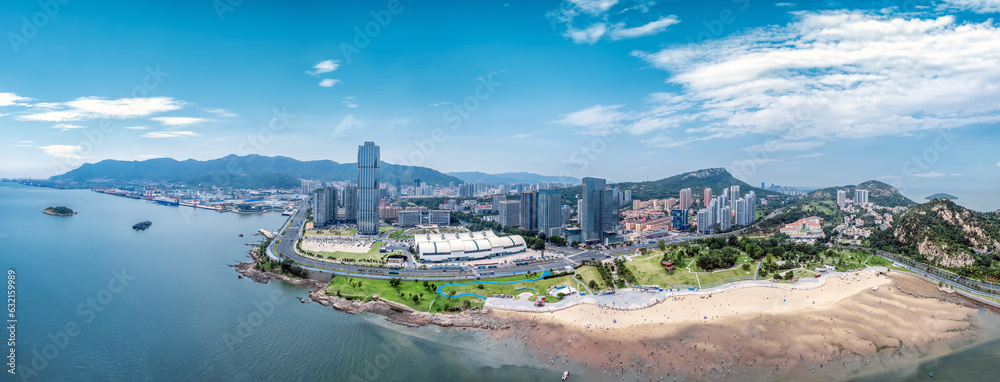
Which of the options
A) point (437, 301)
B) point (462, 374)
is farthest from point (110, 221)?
point (462, 374)

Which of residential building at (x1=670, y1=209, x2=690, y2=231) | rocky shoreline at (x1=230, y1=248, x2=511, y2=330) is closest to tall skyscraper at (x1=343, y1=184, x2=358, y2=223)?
rocky shoreline at (x1=230, y1=248, x2=511, y2=330)

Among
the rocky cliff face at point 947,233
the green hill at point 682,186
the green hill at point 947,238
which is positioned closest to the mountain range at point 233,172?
the green hill at point 682,186

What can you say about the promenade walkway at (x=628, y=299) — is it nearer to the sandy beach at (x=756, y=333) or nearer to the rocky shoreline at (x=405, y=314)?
the sandy beach at (x=756, y=333)

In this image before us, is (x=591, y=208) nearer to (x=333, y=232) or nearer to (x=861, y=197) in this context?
(x=333, y=232)

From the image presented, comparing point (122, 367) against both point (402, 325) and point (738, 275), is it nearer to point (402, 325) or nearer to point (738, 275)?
point (402, 325)

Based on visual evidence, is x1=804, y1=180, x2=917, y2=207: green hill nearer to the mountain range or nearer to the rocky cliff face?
the rocky cliff face
